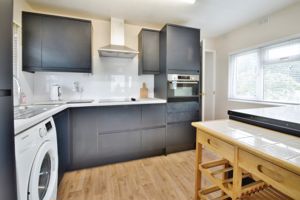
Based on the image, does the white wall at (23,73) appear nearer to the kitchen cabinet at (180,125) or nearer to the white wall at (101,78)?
the white wall at (101,78)

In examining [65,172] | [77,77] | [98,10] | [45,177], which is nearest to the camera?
[45,177]

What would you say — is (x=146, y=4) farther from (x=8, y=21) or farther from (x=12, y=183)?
(x=12, y=183)

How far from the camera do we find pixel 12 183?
71cm

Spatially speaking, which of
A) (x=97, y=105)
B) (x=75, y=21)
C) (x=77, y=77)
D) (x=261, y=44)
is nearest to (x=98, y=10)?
(x=75, y=21)

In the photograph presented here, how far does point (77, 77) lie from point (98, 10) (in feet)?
3.88

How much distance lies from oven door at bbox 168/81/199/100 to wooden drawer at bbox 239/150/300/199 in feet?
5.94

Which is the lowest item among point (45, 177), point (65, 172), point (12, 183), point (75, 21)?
point (65, 172)

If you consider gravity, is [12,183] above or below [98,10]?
below

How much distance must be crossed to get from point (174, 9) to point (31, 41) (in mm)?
2197

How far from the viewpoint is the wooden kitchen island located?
2.12ft

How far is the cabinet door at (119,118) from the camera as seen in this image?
7.21 ft

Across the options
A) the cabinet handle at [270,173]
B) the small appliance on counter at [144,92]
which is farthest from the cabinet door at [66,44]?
the cabinet handle at [270,173]

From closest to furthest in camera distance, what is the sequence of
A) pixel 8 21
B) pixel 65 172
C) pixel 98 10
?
pixel 8 21
pixel 65 172
pixel 98 10

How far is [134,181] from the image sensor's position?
1854 millimetres
